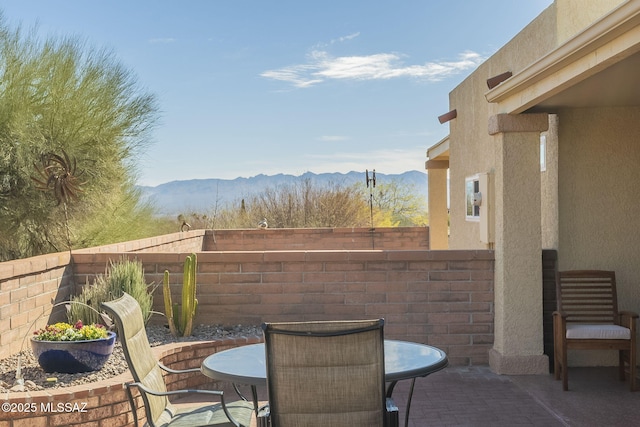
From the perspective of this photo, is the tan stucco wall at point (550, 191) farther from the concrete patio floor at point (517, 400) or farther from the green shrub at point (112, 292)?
the green shrub at point (112, 292)

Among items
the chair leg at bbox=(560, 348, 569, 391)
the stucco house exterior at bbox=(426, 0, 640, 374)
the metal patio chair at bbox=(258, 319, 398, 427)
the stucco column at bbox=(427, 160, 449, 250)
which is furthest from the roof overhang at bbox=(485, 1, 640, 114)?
the stucco column at bbox=(427, 160, 449, 250)

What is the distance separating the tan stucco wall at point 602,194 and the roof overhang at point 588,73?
29cm

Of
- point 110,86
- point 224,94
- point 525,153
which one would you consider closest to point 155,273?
point 525,153

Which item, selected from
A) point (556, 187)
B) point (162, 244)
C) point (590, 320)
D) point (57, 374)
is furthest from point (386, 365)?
point (162, 244)

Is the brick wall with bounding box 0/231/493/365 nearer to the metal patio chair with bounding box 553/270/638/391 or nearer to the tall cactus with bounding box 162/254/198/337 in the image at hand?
the tall cactus with bounding box 162/254/198/337

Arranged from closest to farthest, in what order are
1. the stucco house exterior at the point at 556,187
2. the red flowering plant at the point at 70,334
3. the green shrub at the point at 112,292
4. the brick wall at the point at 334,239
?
the red flowering plant at the point at 70,334
the green shrub at the point at 112,292
the stucco house exterior at the point at 556,187
the brick wall at the point at 334,239

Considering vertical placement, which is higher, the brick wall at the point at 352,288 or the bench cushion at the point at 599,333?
the brick wall at the point at 352,288

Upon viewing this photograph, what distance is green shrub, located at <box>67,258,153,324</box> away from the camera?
7102 mm

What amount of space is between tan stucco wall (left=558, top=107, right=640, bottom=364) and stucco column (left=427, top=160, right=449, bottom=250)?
23.4ft

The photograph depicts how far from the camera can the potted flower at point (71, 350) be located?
5.68 metres

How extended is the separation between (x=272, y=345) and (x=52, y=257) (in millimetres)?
4372

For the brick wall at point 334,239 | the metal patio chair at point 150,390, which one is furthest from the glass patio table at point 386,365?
the brick wall at point 334,239

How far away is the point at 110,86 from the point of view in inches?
582

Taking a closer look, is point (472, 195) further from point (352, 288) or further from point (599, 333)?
point (599, 333)
